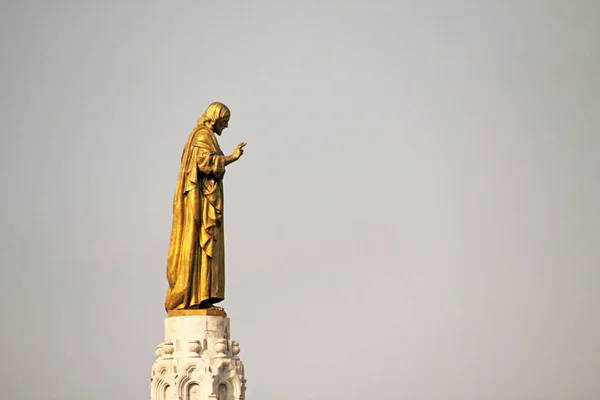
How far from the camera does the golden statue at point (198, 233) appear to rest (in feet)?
92.3

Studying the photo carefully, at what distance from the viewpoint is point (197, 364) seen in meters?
27.4

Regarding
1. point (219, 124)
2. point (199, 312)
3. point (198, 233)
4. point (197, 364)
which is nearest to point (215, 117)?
point (219, 124)

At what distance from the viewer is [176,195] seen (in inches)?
1125

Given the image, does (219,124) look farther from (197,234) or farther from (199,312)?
(199,312)

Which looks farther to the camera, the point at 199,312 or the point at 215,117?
the point at 215,117

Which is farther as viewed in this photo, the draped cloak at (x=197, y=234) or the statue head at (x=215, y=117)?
the statue head at (x=215, y=117)

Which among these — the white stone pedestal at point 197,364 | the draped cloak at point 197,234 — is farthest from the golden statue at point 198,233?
the white stone pedestal at point 197,364

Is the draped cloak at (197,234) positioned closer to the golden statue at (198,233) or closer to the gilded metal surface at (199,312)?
the golden statue at (198,233)

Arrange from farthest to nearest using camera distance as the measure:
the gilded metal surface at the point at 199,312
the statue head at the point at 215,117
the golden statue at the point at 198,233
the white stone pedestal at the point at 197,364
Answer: the statue head at the point at 215,117 → the golden statue at the point at 198,233 → the gilded metal surface at the point at 199,312 → the white stone pedestal at the point at 197,364

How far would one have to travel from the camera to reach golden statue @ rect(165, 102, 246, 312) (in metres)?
28.1

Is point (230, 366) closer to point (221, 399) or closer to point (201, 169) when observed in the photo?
point (221, 399)

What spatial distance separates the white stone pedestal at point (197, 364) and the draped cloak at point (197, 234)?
0.57 m

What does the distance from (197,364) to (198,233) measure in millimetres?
3054

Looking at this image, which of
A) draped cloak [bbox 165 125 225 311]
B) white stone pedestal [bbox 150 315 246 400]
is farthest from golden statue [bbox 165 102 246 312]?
white stone pedestal [bbox 150 315 246 400]
